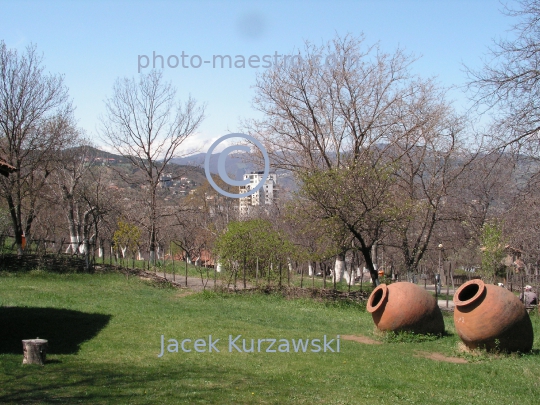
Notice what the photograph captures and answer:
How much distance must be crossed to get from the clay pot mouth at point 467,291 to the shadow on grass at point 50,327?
26.5 ft

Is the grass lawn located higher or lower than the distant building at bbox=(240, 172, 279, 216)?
lower

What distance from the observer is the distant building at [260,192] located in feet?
86.1

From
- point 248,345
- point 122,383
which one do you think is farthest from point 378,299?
point 122,383

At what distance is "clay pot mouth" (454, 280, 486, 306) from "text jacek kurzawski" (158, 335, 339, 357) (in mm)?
2887

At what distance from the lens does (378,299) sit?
15.3m

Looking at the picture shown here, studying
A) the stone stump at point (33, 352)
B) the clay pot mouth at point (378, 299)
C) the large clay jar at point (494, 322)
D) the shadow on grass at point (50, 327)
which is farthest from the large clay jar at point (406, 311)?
the stone stump at point (33, 352)

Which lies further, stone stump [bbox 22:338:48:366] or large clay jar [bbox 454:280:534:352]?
large clay jar [bbox 454:280:534:352]

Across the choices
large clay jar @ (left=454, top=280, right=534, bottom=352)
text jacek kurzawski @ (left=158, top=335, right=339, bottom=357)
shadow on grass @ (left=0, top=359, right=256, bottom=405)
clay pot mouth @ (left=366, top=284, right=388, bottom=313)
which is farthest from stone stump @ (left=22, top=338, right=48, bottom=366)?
large clay jar @ (left=454, top=280, right=534, bottom=352)

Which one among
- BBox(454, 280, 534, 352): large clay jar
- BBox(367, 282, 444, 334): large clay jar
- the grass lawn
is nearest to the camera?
the grass lawn

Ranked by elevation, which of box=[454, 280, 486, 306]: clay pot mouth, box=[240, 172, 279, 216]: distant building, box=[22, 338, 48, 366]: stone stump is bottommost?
box=[22, 338, 48, 366]: stone stump

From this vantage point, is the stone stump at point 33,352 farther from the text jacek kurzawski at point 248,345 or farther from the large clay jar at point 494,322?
the large clay jar at point 494,322

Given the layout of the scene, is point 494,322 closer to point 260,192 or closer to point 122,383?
point 122,383

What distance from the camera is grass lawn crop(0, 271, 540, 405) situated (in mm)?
8016

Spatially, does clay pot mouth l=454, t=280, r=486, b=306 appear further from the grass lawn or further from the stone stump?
the stone stump
